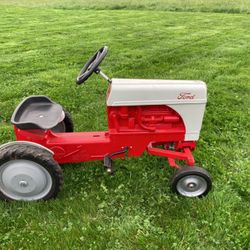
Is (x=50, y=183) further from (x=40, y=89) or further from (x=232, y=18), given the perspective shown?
(x=232, y=18)

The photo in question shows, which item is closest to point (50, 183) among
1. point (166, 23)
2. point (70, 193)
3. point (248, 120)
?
point (70, 193)

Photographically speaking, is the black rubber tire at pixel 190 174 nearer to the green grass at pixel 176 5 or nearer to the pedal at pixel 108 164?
the pedal at pixel 108 164

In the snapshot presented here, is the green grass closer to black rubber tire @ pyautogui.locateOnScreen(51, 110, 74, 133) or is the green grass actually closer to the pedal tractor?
black rubber tire @ pyautogui.locateOnScreen(51, 110, 74, 133)

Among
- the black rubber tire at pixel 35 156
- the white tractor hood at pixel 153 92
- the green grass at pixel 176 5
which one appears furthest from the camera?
the green grass at pixel 176 5

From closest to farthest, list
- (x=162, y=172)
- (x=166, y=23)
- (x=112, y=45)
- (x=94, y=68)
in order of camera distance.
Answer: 1. (x=94, y=68)
2. (x=162, y=172)
3. (x=112, y=45)
4. (x=166, y=23)

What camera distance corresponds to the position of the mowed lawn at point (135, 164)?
290 cm

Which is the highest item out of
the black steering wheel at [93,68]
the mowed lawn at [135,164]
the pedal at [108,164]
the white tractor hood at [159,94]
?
the black steering wheel at [93,68]

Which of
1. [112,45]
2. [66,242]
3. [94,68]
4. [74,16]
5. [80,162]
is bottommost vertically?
[74,16]

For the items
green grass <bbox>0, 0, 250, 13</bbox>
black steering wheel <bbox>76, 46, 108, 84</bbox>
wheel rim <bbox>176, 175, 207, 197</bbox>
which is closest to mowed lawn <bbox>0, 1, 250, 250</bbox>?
wheel rim <bbox>176, 175, 207, 197</bbox>

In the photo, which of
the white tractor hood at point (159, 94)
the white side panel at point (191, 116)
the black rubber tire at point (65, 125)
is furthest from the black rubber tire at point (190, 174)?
the black rubber tire at point (65, 125)

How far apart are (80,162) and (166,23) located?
10.0 m

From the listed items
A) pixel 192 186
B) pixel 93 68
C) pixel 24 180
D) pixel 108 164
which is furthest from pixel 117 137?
pixel 24 180

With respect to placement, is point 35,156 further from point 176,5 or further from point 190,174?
point 176,5

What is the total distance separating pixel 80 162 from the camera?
12.8 ft
